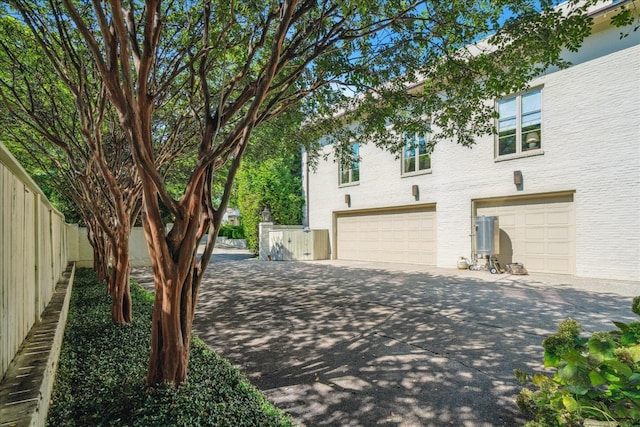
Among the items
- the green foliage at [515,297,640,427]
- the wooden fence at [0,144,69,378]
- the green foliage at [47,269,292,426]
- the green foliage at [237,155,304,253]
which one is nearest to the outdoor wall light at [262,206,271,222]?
the green foliage at [237,155,304,253]

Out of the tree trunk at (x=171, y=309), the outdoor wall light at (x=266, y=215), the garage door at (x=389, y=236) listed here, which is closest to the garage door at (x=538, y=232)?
the garage door at (x=389, y=236)

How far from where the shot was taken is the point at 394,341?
410 cm

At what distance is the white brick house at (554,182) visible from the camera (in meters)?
7.48

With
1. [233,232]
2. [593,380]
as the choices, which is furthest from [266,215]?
[593,380]

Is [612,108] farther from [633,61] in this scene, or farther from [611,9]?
[611,9]

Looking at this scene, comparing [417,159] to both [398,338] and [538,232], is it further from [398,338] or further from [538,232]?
[398,338]

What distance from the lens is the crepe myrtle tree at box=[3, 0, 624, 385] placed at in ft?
7.80

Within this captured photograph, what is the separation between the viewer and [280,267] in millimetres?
12203

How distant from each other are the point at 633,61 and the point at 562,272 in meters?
5.17

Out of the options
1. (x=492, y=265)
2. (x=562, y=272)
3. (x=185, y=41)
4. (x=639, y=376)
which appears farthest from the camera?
(x=492, y=265)

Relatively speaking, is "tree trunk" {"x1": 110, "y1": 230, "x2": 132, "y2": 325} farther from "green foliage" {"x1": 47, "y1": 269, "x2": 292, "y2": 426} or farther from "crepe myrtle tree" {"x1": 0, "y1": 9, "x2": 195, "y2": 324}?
"green foliage" {"x1": 47, "y1": 269, "x2": 292, "y2": 426}

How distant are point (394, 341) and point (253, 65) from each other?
4853mm

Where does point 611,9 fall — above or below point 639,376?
above

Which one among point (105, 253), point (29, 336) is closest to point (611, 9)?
point (29, 336)
